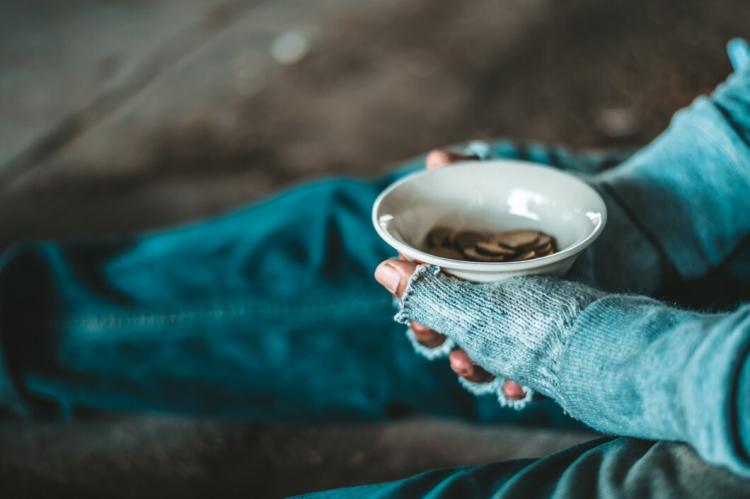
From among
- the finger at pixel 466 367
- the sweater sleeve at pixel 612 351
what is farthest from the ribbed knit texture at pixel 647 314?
the finger at pixel 466 367

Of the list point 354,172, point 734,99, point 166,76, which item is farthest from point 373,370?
point 166,76

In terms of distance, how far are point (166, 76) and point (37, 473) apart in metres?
1.51

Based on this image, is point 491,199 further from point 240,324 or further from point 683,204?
point 240,324

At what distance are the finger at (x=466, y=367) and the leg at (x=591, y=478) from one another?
0.44 ft

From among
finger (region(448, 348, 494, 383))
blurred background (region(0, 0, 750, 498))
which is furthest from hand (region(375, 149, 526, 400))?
blurred background (region(0, 0, 750, 498))

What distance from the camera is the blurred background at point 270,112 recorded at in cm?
105

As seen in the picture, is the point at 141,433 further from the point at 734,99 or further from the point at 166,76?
the point at 166,76

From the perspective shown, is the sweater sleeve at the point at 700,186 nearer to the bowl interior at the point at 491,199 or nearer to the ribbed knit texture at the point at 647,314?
the ribbed knit texture at the point at 647,314

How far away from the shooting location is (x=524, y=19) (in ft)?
7.64

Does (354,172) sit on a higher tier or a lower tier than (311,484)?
higher

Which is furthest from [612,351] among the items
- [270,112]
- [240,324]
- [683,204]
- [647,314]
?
[270,112]

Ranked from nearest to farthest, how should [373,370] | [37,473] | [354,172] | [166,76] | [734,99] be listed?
[734,99], [373,370], [37,473], [354,172], [166,76]

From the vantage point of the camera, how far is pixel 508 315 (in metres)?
0.56

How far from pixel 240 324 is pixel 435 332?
1.14 ft
